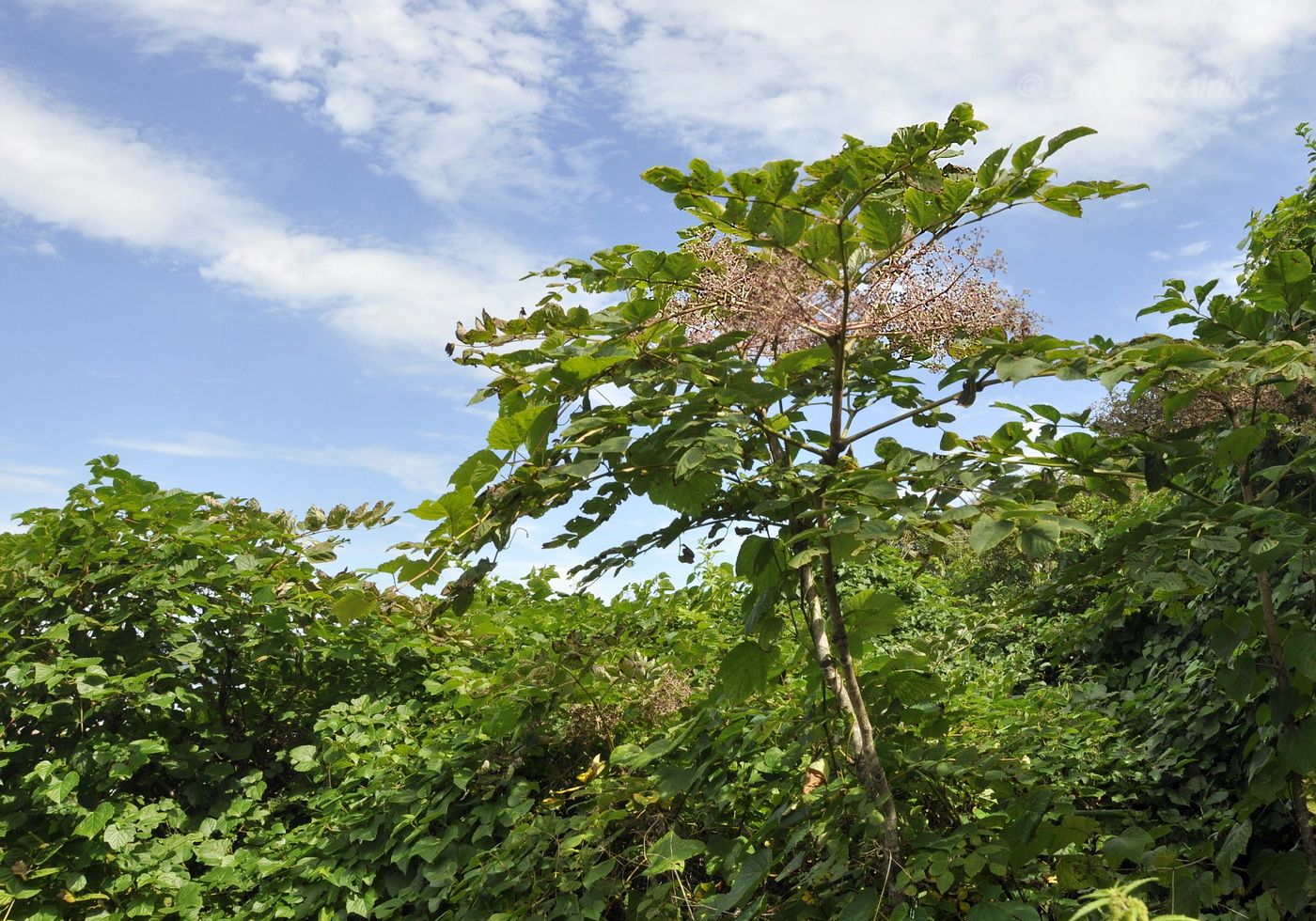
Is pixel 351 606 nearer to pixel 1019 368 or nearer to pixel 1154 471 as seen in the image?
pixel 1019 368

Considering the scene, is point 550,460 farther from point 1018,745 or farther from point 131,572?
point 131,572

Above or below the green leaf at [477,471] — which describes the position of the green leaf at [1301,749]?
below

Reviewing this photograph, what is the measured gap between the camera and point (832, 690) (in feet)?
8.13

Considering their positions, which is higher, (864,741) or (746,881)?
(864,741)

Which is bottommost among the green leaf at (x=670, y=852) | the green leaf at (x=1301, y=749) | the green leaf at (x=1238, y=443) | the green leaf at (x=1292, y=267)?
the green leaf at (x=670, y=852)

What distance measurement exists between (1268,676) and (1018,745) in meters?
0.77

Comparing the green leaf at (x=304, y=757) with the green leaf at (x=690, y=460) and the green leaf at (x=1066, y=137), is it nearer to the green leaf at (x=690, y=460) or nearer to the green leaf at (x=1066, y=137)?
the green leaf at (x=690, y=460)

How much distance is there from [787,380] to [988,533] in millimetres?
656

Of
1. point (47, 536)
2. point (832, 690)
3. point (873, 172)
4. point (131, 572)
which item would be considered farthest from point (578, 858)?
point (47, 536)

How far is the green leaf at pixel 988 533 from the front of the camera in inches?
71.4

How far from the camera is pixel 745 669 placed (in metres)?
2.50

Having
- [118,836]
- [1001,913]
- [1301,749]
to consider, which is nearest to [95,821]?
[118,836]

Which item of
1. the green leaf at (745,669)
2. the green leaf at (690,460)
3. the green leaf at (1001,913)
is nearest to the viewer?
the green leaf at (690,460)

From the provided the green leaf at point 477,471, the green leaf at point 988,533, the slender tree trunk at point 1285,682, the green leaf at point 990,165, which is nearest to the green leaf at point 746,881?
the green leaf at point 988,533
